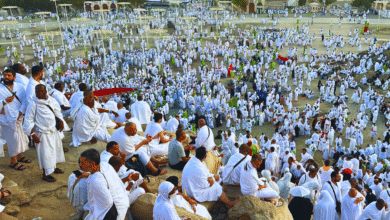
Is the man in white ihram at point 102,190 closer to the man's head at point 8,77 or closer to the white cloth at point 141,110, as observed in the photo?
the man's head at point 8,77

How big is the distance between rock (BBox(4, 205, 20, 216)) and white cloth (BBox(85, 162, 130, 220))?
120 centimetres

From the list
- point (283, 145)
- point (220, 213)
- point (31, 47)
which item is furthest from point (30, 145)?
point (31, 47)

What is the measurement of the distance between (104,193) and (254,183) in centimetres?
187

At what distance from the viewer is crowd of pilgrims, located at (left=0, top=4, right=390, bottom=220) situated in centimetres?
381

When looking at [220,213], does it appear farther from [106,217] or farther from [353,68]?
[353,68]

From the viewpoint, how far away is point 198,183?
387cm

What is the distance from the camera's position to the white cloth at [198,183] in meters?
3.81

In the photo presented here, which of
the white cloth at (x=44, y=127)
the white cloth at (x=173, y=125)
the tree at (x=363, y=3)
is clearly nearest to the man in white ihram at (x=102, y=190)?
the white cloth at (x=44, y=127)

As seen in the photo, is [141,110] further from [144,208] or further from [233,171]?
[144,208]

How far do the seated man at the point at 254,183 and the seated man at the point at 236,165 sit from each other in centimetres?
17

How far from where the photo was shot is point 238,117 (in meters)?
13.4

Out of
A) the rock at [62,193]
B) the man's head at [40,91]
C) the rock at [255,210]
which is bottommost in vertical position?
the rock at [255,210]

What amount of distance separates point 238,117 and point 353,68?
352 inches

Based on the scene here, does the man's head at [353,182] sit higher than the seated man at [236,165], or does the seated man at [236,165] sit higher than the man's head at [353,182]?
the seated man at [236,165]
